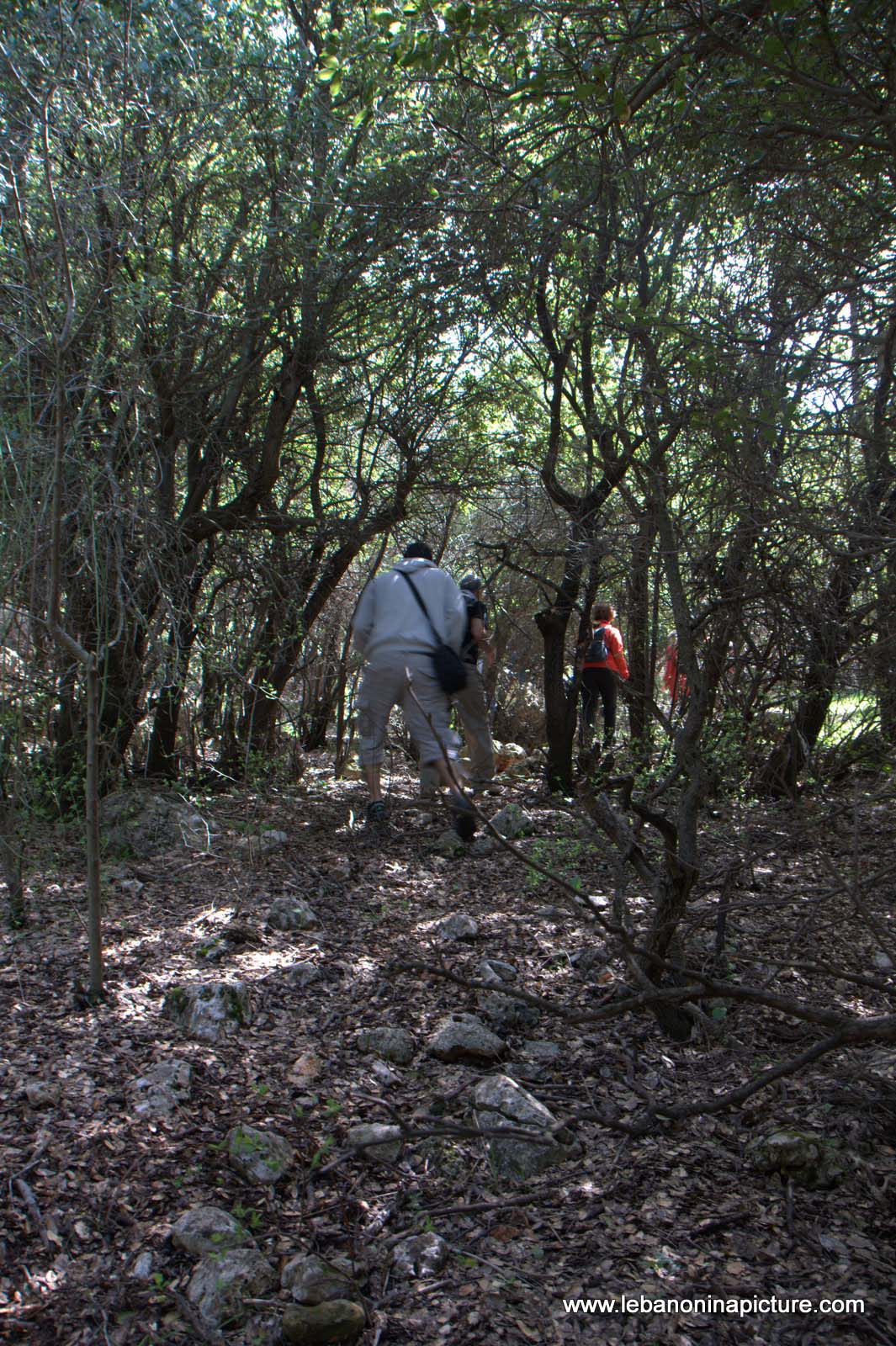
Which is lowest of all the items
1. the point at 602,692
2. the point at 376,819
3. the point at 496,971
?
the point at 496,971

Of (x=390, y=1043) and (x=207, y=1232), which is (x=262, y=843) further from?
(x=207, y=1232)

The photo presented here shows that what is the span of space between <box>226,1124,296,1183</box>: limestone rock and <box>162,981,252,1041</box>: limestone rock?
62 cm

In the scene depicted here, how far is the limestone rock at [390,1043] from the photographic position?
3.50m

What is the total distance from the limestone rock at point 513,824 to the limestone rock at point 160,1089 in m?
3.41

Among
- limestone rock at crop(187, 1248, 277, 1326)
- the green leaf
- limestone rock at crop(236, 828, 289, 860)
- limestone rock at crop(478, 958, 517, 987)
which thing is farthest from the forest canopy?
limestone rock at crop(187, 1248, 277, 1326)

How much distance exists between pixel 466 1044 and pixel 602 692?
17.0 ft

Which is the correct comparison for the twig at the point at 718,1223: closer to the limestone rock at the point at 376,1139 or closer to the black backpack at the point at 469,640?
the limestone rock at the point at 376,1139

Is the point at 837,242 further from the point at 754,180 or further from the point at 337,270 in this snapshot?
the point at 337,270

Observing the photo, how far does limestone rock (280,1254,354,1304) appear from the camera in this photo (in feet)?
7.66

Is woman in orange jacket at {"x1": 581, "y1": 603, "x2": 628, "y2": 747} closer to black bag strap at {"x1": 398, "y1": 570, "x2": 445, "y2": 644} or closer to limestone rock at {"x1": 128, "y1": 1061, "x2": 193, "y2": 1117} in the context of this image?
black bag strap at {"x1": 398, "y1": 570, "x2": 445, "y2": 644}

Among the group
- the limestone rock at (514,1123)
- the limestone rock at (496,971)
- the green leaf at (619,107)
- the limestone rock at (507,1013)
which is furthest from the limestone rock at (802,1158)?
the green leaf at (619,107)

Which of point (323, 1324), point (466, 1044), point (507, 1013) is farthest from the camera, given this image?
point (507, 1013)

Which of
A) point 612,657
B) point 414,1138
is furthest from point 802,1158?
point 612,657

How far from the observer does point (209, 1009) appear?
3.57m
